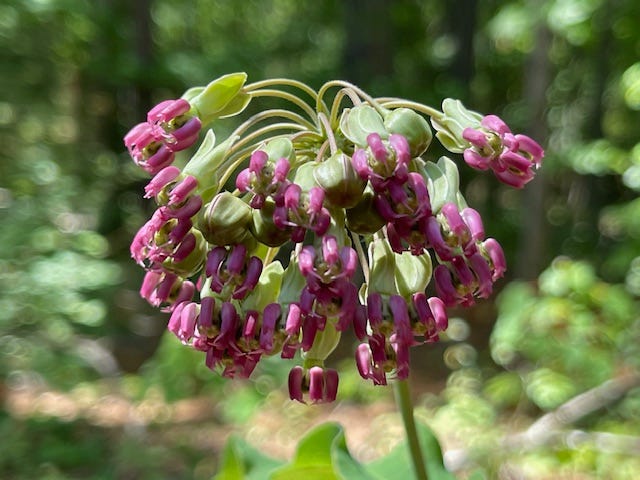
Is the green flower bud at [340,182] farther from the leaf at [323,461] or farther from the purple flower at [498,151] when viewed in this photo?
the leaf at [323,461]

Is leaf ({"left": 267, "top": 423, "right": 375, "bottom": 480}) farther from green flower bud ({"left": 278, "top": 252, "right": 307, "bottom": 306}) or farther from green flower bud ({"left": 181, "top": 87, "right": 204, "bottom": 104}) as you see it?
green flower bud ({"left": 181, "top": 87, "right": 204, "bottom": 104})

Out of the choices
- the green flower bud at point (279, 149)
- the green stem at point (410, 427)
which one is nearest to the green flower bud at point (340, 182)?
the green flower bud at point (279, 149)

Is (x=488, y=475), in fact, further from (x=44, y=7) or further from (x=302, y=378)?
(x=44, y=7)

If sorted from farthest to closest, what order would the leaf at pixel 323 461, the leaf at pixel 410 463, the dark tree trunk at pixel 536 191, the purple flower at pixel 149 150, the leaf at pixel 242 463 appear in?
1. the dark tree trunk at pixel 536 191
2. the leaf at pixel 242 463
3. the leaf at pixel 410 463
4. the leaf at pixel 323 461
5. the purple flower at pixel 149 150

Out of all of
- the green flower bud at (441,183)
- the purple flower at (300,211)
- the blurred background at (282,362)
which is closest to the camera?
the purple flower at (300,211)

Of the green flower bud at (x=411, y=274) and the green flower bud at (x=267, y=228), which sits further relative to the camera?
the green flower bud at (x=411, y=274)

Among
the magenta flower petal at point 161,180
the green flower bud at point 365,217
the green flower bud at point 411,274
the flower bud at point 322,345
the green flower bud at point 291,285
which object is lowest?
the flower bud at point 322,345

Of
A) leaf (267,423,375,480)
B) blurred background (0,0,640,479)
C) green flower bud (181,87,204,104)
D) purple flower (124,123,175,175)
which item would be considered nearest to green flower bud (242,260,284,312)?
purple flower (124,123,175,175)
